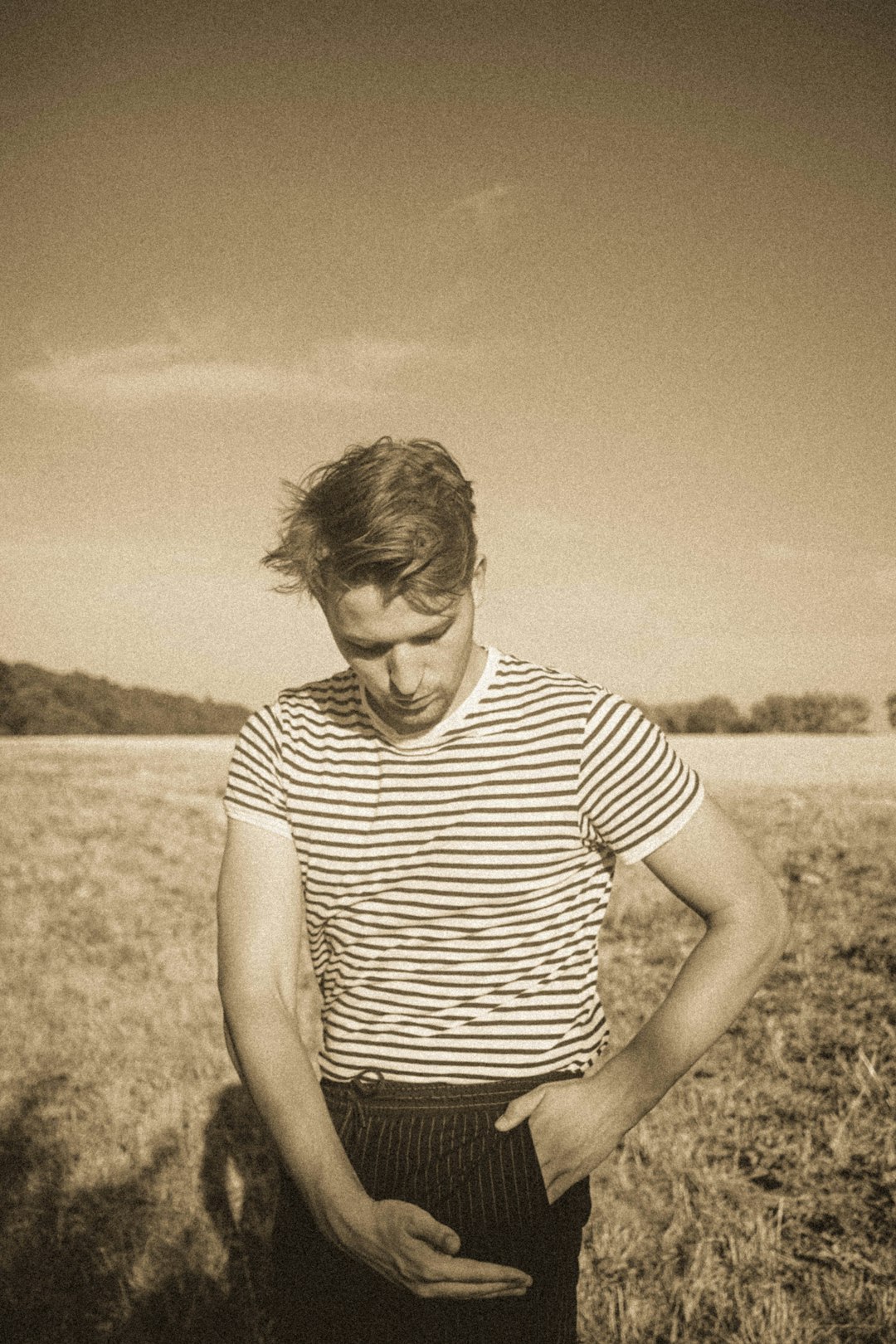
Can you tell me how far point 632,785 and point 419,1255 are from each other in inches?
33.6

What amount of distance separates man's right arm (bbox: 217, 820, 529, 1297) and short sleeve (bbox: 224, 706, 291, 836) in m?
0.02

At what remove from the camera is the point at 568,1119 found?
1653 millimetres

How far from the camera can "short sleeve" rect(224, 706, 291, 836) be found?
182 cm

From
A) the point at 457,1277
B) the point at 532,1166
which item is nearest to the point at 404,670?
the point at 532,1166

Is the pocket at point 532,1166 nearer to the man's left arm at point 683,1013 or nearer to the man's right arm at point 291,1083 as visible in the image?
the man's left arm at point 683,1013

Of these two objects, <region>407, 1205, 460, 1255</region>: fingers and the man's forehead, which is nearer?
<region>407, 1205, 460, 1255</region>: fingers

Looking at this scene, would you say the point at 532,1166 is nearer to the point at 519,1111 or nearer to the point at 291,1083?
the point at 519,1111

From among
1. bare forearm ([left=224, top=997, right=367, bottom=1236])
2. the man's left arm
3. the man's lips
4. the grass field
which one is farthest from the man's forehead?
the grass field

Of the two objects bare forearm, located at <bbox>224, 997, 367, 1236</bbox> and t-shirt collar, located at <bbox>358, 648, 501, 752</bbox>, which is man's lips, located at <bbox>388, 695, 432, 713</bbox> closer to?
t-shirt collar, located at <bbox>358, 648, 501, 752</bbox>

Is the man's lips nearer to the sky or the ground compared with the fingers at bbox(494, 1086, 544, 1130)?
nearer to the sky

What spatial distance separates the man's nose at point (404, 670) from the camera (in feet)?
5.60

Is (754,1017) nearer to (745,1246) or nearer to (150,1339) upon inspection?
(745,1246)

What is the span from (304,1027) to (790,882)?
4.76m

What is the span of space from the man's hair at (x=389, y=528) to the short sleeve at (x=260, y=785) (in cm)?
31
